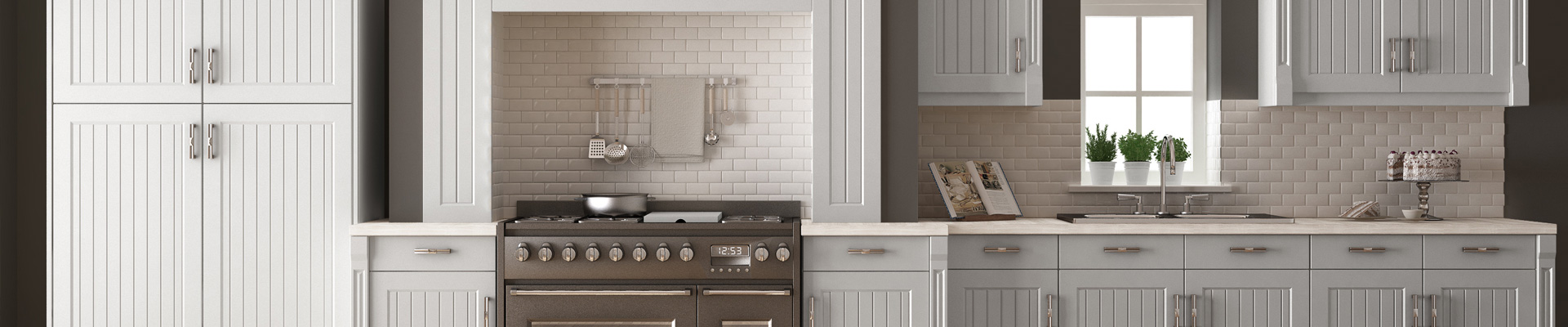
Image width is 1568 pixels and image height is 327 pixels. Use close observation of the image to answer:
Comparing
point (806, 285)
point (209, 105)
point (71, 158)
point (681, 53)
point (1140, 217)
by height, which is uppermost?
point (681, 53)

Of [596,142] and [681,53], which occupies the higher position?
[681,53]

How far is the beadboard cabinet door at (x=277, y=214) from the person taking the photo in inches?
124

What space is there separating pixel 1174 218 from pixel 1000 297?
89 cm

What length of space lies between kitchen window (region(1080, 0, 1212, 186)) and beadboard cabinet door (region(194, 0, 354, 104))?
3295mm

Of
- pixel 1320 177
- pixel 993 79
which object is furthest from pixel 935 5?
pixel 1320 177

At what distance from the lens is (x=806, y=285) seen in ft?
10.2

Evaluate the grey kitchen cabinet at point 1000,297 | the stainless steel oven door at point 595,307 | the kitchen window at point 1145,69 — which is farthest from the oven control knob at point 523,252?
the kitchen window at point 1145,69

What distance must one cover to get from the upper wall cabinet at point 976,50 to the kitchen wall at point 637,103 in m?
0.55

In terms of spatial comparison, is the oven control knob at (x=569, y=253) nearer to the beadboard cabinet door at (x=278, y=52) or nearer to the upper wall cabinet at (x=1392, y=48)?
the beadboard cabinet door at (x=278, y=52)

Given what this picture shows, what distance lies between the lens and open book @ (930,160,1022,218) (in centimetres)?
365

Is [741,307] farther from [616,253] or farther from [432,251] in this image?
[432,251]

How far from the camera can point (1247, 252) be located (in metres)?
3.28

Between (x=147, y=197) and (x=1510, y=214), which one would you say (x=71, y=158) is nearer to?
(x=147, y=197)

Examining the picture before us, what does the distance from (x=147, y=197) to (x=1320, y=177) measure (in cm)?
504
